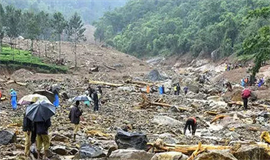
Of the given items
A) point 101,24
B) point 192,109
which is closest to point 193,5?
point 101,24

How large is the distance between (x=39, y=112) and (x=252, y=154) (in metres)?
5.00

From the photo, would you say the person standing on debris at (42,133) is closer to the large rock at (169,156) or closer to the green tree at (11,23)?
the large rock at (169,156)

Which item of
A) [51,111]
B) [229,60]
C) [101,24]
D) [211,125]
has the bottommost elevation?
[211,125]

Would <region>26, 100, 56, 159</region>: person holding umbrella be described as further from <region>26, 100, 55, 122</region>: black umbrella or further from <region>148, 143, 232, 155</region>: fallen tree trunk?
<region>148, 143, 232, 155</region>: fallen tree trunk

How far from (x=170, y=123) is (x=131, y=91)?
14.1 meters

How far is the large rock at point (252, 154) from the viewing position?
7555 millimetres

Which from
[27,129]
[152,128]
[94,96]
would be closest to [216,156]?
[27,129]

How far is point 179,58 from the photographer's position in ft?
269

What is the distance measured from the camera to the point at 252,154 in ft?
24.8

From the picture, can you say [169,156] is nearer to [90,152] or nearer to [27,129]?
[90,152]

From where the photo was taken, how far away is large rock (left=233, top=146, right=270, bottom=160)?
297 inches

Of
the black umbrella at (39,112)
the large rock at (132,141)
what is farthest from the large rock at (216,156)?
the black umbrella at (39,112)

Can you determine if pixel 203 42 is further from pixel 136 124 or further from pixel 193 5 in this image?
pixel 136 124

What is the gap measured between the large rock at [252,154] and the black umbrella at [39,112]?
176 inches
